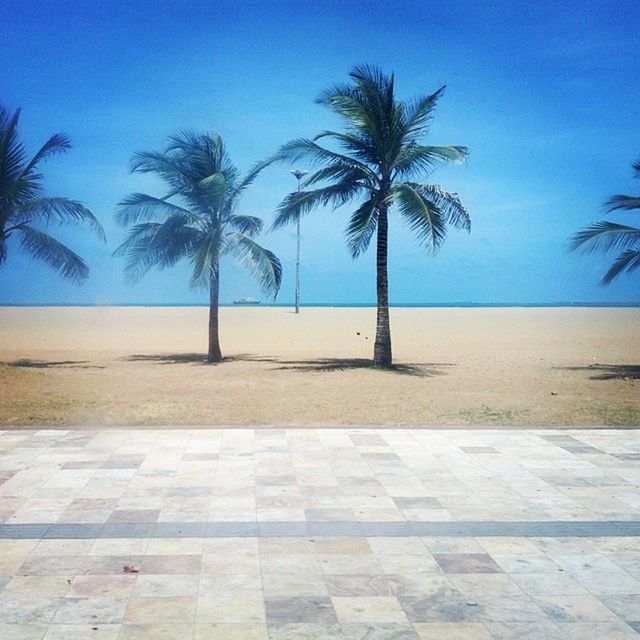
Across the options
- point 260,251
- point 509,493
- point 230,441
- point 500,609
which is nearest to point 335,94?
point 260,251

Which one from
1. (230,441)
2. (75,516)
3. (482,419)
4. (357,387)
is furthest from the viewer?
(357,387)

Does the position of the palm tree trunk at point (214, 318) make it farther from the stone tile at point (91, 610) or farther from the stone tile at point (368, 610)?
the stone tile at point (368, 610)

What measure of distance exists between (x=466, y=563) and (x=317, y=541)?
1.19 m

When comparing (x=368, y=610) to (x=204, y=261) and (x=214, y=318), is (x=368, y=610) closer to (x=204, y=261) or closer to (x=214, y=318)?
(x=204, y=261)

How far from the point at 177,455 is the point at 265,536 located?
3.27 meters

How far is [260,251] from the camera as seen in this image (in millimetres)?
22391

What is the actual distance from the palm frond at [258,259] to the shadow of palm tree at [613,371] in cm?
900

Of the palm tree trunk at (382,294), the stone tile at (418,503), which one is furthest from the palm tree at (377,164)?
the stone tile at (418,503)

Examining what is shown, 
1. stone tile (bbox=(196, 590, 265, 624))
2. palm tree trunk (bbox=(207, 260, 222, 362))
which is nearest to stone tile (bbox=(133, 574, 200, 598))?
stone tile (bbox=(196, 590, 265, 624))

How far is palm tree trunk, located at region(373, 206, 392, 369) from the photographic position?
2078cm

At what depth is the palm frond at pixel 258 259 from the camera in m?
22.1

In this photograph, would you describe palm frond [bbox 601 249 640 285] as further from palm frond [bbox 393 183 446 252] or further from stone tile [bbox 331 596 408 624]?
stone tile [bbox 331 596 408 624]

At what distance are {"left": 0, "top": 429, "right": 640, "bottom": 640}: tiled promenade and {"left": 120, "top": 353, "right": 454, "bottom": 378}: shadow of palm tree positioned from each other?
10648 millimetres

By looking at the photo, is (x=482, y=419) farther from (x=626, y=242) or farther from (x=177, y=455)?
(x=626, y=242)
